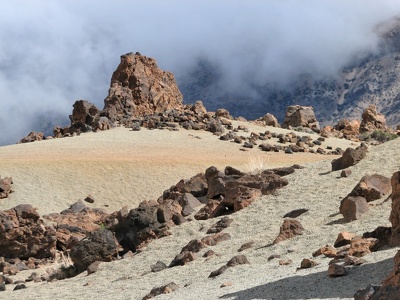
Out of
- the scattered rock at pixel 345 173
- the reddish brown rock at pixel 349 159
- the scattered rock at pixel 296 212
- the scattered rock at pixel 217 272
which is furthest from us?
the reddish brown rock at pixel 349 159

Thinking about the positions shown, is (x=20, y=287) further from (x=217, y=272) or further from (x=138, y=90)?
(x=138, y=90)

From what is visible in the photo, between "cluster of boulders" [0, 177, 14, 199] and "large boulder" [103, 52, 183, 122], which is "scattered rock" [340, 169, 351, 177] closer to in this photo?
"cluster of boulders" [0, 177, 14, 199]

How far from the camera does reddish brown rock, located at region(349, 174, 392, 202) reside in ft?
47.2

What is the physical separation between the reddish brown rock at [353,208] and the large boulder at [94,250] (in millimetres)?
5425

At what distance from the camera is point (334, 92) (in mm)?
120875

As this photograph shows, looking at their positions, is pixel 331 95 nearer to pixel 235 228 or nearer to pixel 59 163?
pixel 59 163

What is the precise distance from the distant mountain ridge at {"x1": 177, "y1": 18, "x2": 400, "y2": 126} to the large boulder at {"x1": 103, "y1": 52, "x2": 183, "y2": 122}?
171 feet

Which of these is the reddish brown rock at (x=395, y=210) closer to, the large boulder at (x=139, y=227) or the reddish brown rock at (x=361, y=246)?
the reddish brown rock at (x=361, y=246)

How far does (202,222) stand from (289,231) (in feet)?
12.9

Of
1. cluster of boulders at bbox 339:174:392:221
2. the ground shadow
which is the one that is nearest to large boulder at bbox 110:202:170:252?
cluster of boulders at bbox 339:174:392:221

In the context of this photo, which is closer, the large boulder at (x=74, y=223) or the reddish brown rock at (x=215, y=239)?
the reddish brown rock at (x=215, y=239)

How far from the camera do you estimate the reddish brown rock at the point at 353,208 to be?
13.5m

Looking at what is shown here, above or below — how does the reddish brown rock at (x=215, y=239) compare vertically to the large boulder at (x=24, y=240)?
below

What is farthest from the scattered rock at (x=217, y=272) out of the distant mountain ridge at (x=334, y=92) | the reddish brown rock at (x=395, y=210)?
the distant mountain ridge at (x=334, y=92)
